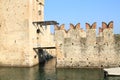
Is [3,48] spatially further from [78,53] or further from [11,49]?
[78,53]

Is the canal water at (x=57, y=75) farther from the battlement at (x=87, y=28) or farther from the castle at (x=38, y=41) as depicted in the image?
the battlement at (x=87, y=28)

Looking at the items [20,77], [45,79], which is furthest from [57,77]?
[20,77]

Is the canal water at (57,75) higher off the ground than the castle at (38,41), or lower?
lower

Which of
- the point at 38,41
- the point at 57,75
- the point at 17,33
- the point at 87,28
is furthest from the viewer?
the point at 38,41

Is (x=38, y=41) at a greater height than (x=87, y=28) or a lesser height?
lesser

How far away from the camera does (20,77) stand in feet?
94.6

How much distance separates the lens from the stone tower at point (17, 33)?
3638 cm

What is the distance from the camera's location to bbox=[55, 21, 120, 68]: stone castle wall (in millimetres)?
33469

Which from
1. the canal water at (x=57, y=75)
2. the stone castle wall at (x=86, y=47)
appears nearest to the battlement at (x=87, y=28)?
the stone castle wall at (x=86, y=47)

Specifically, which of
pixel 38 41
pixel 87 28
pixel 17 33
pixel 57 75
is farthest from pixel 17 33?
pixel 57 75

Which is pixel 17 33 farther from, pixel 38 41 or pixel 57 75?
pixel 57 75

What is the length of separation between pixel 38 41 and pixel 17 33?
444cm

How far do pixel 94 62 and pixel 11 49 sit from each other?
1052cm

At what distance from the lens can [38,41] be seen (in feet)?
132
